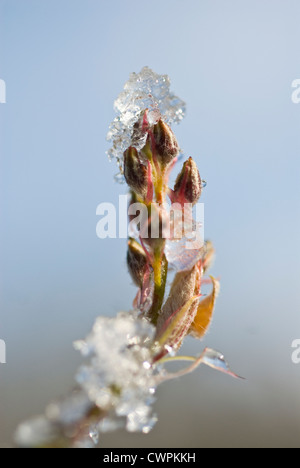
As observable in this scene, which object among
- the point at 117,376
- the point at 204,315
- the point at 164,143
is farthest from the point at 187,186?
the point at 117,376

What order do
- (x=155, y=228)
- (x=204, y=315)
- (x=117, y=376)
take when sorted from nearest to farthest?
1. (x=117, y=376)
2. (x=155, y=228)
3. (x=204, y=315)

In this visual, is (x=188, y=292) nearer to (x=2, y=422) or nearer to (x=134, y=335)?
(x=134, y=335)

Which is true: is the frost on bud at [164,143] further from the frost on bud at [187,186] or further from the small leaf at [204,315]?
the small leaf at [204,315]

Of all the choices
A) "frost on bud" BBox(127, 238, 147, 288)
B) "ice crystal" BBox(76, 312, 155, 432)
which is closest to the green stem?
"frost on bud" BBox(127, 238, 147, 288)

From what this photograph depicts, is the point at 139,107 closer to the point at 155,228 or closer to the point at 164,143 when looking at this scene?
the point at 164,143

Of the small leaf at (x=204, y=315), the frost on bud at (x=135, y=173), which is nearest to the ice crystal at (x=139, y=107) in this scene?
the frost on bud at (x=135, y=173)

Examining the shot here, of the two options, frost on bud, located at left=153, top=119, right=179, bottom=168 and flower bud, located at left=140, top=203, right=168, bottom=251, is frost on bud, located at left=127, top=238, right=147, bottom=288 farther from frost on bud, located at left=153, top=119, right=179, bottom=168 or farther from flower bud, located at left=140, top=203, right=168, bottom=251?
frost on bud, located at left=153, top=119, right=179, bottom=168
